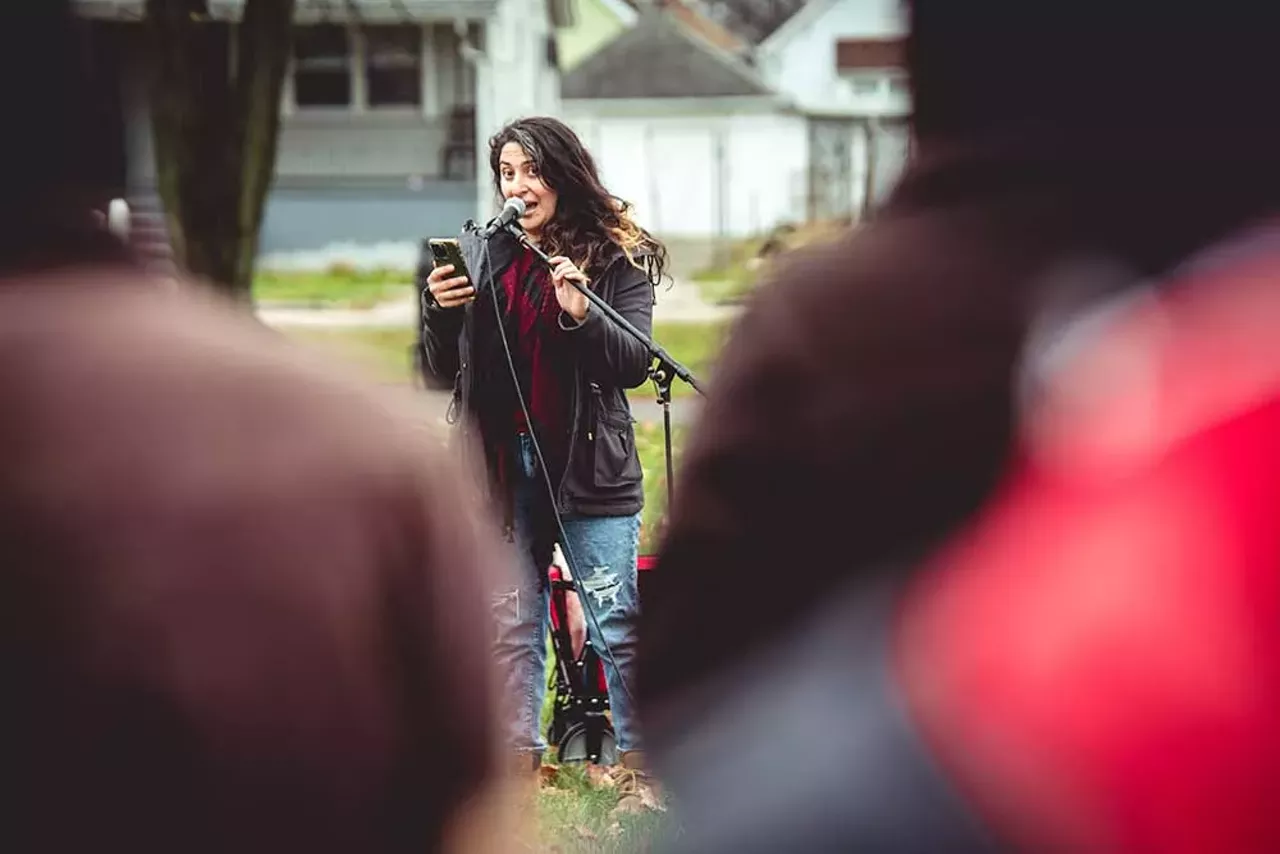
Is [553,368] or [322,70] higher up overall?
[322,70]

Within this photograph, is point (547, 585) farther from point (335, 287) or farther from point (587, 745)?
point (335, 287)

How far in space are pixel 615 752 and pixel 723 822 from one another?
3.83 meters

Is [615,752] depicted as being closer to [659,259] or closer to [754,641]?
[659,259]

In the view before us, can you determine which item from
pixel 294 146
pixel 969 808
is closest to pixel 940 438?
pixel 969 808

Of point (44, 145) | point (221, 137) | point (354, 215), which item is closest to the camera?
point (44, 145)

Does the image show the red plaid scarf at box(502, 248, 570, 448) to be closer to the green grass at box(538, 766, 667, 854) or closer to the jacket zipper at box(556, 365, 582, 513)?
the jacket zipper at box(556, 365, 582, 513)

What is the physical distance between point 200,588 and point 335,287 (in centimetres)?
2242

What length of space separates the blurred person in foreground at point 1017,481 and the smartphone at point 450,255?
305 centimetres

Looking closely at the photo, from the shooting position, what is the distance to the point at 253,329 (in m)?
1.40

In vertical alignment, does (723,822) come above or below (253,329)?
below

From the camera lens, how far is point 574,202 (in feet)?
15.1

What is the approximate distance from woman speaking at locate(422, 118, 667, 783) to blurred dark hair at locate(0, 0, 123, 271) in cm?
297

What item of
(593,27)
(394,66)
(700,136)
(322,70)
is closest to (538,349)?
(394,66)

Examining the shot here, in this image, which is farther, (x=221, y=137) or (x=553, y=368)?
(x=221, y=137)
